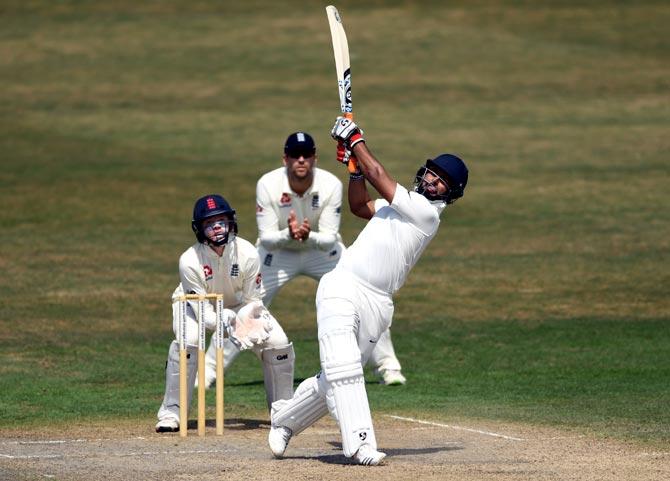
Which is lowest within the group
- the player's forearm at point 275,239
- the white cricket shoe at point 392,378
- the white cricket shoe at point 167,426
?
the white cricket shoe at point 392,378

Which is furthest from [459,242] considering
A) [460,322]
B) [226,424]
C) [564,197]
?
[226,424]

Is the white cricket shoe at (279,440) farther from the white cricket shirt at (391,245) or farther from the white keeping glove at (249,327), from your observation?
the white keeping glove at (249,327)

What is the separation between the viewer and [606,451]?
9.95 metres

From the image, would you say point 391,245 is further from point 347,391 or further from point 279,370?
point 279,370

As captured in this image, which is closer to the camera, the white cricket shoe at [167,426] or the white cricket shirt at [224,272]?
the white cricket shoe at [167,426]

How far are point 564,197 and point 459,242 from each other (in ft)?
12.1

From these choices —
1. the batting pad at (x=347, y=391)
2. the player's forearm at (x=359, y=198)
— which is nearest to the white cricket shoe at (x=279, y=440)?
the batting pad at (x=347, y=391)

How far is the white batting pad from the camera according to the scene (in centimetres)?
1097

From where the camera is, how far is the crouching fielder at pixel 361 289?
9297 millimetres

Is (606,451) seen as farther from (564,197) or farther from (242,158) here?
(242,158)

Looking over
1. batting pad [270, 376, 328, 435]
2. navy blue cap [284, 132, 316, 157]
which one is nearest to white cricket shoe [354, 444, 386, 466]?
batting pad [270, 376, 328, 435]

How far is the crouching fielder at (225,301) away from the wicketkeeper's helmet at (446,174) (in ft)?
6.47

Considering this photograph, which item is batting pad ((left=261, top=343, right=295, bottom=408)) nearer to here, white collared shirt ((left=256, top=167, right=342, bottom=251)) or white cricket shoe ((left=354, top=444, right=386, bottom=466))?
white cricket shoe ((left=354, top=444, right=386, bottom=466))

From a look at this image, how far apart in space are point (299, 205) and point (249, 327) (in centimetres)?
333
